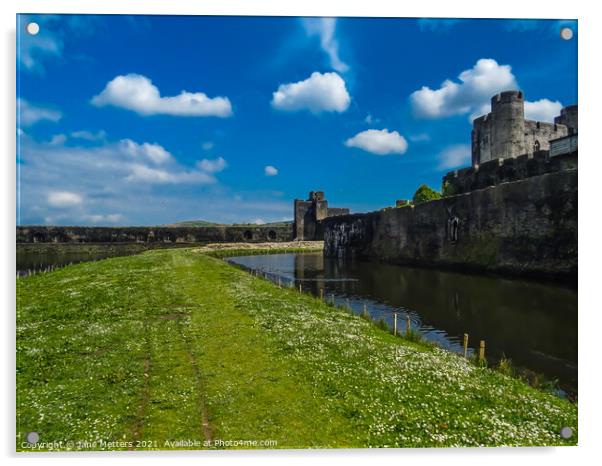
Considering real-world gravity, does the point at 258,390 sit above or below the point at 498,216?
below

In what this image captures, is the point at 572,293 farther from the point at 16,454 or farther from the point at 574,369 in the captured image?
the point at 16,454

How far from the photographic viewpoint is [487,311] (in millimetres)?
19062

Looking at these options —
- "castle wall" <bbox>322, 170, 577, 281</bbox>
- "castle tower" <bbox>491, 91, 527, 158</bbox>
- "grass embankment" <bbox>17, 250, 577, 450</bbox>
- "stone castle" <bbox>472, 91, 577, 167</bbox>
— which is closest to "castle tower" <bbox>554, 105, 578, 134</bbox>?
"stone castle" <bbox>472, 91, 577, 167</bbox>

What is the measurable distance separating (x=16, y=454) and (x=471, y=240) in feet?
111

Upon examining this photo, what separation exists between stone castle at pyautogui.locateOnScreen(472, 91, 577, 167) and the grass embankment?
175 feet

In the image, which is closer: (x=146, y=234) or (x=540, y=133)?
(x=540, y=133)

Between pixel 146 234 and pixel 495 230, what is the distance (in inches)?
2956

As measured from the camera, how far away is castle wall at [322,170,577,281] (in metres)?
24.8

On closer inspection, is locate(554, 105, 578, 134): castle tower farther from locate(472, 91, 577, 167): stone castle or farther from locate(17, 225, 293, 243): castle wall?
locate(17, 225, 293, 243): castle wall

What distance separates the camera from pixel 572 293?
69.9ft

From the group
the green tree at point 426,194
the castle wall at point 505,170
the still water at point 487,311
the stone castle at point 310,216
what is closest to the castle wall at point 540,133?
the green tree at point 426,194

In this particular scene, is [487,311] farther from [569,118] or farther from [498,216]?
[569,118]

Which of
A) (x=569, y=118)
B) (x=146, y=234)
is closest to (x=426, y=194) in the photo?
(x=569, y=118)

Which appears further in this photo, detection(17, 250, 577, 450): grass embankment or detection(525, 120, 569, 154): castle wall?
detection(525, 120, 569, 154): castle wall
